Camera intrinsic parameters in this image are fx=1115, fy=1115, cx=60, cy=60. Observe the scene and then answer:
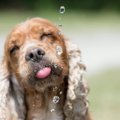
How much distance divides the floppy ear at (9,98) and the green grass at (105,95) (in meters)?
2.65

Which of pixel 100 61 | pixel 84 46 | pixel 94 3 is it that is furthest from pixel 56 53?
pixel 94 3

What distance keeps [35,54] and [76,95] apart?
0.67 meters

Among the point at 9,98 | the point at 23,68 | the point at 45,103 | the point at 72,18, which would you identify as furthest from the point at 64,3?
the point at 23,68

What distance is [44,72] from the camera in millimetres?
10062

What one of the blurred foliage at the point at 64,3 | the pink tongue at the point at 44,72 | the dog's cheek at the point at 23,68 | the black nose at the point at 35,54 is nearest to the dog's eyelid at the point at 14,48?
the dog's cheek at the point at 23,68

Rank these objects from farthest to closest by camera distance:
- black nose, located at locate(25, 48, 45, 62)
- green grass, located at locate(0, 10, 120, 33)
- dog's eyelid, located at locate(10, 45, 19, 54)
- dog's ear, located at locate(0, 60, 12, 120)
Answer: green grass, located at locate(0, 10, 120, 33) → dog's ear, located at locate(0, 60, 12, 120) → dog's eyelid, located at locate(10, 45, 19, 54) → black nose, located at locate(25, 48, 45, 62)

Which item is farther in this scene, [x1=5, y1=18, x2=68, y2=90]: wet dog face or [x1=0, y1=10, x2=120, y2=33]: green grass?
[x1=0, y1=10, x2=120, y2=33]: green grass

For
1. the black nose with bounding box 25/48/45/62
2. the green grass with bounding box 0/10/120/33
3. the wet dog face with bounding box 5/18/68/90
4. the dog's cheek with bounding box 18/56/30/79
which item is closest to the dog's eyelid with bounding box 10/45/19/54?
the wet dog face with bounding box 5/18/68/90

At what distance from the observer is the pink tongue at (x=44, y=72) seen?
33.0 feet

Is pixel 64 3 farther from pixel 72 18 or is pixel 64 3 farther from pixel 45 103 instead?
pixel 45 103

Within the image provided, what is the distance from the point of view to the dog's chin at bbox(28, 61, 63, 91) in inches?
396

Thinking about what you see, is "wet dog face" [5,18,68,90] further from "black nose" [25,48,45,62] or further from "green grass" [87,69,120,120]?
"green grass" [87,69,120,120]

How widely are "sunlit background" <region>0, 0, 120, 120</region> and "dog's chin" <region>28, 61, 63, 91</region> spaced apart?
10.1 feet

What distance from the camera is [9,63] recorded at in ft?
34.7
